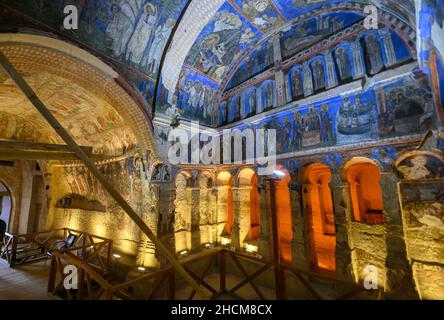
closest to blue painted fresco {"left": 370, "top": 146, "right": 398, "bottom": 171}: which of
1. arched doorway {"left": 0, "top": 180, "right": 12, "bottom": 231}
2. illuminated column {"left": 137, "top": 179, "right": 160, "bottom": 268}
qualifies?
illuminated column {"left": 137, "top": 179, "right": 160, "bottom": 268}

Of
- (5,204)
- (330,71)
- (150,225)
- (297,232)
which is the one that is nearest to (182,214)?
(150,225)

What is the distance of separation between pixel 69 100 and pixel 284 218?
10681mm

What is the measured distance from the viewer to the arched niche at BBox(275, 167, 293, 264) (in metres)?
7.77

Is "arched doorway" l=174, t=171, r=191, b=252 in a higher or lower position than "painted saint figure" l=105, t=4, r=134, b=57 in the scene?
lower

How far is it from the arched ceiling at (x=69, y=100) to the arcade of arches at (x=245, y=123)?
5 cm

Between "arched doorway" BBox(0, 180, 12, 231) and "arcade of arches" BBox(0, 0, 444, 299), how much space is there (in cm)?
76

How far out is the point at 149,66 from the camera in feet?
22.6

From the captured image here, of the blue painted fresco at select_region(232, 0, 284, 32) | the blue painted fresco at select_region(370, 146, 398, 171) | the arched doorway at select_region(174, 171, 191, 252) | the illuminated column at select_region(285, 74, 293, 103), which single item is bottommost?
the arched doorway at select_region(174, 171, 191, 252)

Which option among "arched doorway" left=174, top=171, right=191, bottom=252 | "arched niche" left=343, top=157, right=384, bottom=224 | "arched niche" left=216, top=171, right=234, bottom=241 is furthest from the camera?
"arched niche" left=216, top=171, right=234, bottom=241

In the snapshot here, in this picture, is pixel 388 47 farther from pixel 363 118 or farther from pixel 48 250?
pixel 48 250

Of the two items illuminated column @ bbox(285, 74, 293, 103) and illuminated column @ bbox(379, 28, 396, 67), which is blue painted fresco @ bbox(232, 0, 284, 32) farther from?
illuminated column @ bbox(379, 28, 396, 67)

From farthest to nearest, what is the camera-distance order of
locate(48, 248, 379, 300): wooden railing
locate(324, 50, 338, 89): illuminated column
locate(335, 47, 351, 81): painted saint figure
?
1. locate(324, 50, 338, 89): illuminated column
2. locate(335, 47, 351, 81): painted saint figure
3. locate(48, 248, 379, 300): wooden railing

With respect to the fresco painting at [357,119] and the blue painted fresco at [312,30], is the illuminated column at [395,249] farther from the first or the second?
the blue painted fresco at [312,30]

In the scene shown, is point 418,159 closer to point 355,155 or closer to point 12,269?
point 355,155
